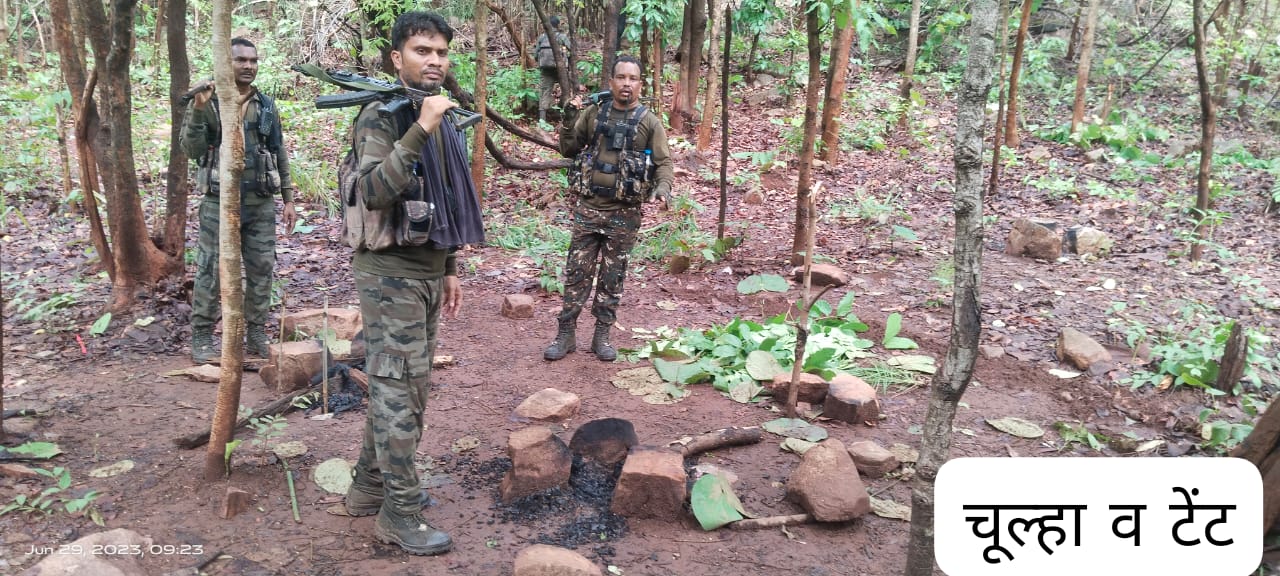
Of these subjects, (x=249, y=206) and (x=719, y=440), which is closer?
(x=719, y=440)

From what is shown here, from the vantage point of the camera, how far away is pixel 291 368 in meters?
4.56

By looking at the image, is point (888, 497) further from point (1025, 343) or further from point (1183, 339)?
point (1183, 339)

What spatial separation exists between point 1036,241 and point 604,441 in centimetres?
596

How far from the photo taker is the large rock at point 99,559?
8.35ft

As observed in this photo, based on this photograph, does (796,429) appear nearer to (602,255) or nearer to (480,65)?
(602,255)

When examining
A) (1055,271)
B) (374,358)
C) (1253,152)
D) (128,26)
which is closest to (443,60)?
(374,358)

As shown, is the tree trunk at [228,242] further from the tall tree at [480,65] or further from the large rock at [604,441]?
the tall tree at [480,65]

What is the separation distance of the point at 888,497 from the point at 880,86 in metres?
13.6

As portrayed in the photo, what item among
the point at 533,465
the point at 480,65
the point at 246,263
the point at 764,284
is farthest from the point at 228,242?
the point at 480,65

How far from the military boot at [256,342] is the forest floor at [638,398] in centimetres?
31

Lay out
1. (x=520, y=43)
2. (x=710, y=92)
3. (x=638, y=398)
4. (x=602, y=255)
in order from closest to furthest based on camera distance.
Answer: (x=638, y=398), (x=602, y=255), (x=710, y=92), (x=520, y=43)

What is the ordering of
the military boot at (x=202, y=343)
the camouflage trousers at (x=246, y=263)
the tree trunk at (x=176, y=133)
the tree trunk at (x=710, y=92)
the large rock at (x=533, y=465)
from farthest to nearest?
1. the tree trunk at (x=710, y=92)
2. the tree trunk at (x=176, y=133)
3. the military boot at (x=202, y=343)
4. the camouflage trousers at (x=246, y=263)
5. the large rock at (x=533, y=465)

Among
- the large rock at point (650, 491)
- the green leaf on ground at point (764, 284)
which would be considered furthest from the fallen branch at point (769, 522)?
the green leaf on ground at point (764, 284)

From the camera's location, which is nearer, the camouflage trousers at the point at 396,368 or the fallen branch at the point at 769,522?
the camouflage trousers at the point at 396,368
